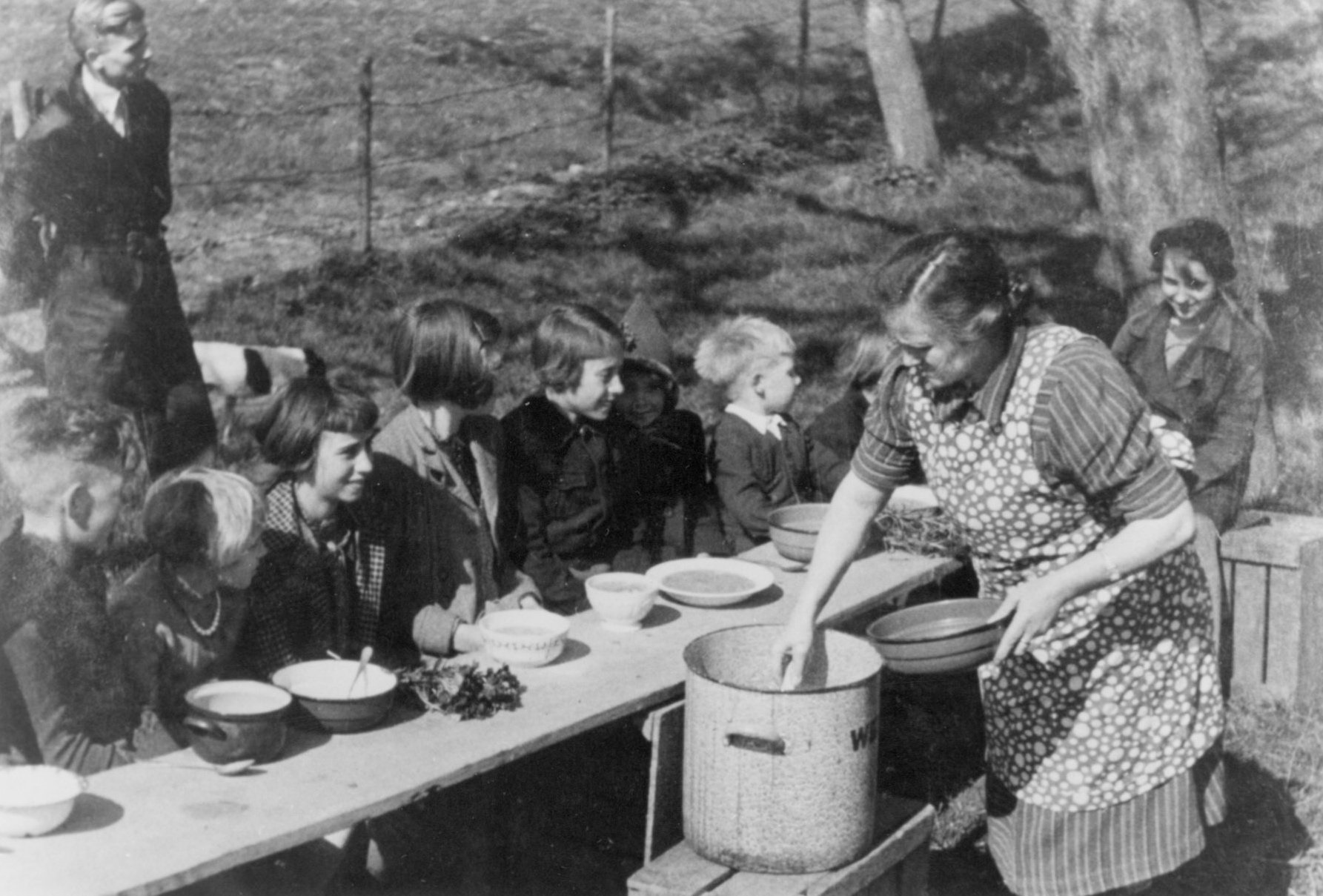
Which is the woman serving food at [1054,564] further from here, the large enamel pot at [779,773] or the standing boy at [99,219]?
the standing boy at [99,219]

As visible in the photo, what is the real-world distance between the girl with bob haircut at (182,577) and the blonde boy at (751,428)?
2.35 metres

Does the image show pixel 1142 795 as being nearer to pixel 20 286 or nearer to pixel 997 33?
pixel 20 286

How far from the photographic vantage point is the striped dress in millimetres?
3047

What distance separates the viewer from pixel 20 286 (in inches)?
218

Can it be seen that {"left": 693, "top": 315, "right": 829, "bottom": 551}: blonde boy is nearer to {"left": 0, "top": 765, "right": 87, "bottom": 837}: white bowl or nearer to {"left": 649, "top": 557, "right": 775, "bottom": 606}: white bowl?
{"left": 649, "top": 557, "right": 775, "bottom": 606}: white bowl

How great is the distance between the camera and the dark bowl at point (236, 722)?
2668 millimetres

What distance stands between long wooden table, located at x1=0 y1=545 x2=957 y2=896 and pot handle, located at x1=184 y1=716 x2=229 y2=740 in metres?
0.08

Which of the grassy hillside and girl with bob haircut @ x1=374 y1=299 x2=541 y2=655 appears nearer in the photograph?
girl with bob haircut @ x1=374 y1=299 x2=541 y2=655

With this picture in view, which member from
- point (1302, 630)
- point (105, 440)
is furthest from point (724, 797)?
point (1302, 630)

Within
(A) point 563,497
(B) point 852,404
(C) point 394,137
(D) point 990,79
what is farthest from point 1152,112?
(D) point 990,79

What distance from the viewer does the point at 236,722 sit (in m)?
2.67

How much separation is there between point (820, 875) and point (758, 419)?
2.59 m

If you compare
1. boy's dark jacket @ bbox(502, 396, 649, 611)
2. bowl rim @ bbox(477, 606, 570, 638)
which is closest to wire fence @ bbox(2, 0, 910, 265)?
boy's dark jacket @ bbox(502, 396, 649, 611)

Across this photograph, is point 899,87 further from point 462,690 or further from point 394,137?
point 462,690
